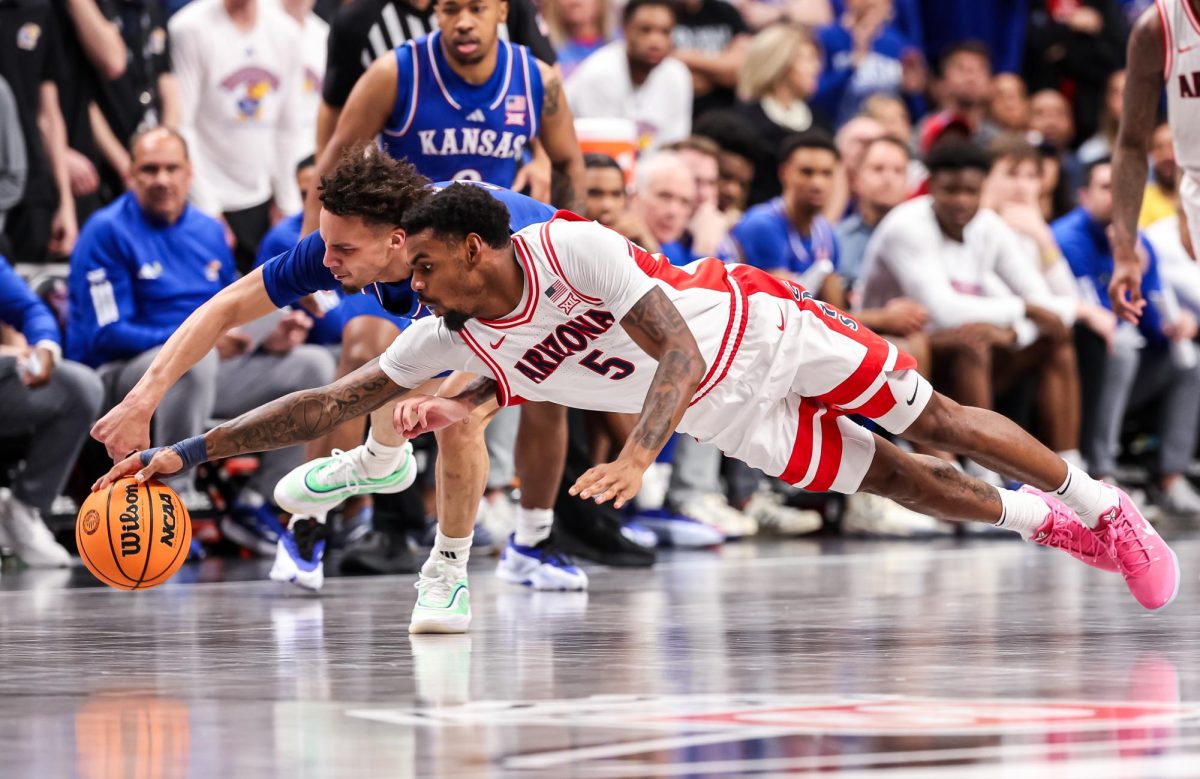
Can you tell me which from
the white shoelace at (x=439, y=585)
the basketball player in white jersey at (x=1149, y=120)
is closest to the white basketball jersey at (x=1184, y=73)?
the basketball player in white jersey at (x=1149, y=120)

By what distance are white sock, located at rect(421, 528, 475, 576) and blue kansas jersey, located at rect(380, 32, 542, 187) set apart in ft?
5.68

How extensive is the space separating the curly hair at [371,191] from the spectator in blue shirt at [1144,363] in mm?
7160

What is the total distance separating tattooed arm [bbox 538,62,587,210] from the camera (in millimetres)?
7148

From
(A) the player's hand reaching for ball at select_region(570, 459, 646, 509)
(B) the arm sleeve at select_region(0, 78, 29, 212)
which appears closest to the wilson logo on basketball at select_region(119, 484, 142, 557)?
(A) the player's hand reaching for ball at select_region(570, 459, 646, 509)

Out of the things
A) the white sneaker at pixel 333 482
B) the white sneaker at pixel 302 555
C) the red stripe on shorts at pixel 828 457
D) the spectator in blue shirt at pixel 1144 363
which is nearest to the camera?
the red stripe on shorts at pixel 828 457

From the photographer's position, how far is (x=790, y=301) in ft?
18.1

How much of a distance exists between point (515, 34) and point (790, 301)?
285 centimetres

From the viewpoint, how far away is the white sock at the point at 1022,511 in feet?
19.1

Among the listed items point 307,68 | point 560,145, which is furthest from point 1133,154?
point 307,68

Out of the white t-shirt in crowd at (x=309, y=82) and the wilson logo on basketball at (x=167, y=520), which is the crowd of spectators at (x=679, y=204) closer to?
the white t-shirt in crowd at (x=309, y=82)

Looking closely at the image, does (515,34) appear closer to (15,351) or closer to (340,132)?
(340,132)

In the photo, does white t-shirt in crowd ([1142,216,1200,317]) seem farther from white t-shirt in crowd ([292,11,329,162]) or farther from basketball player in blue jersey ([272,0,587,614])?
basketball player in blue jersey ([272,0,587,614])

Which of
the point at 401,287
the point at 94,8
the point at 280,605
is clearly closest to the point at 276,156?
the point at 94,8

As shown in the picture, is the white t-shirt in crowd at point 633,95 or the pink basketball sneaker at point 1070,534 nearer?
the pink basketball sneaker at point 1070,534
